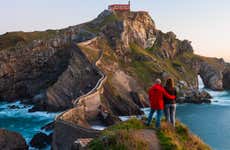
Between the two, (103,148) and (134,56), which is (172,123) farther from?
(134,56)

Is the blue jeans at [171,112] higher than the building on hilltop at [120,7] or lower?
lower

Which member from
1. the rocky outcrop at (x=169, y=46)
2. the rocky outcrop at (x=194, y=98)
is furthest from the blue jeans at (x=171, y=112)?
the rocky outcrop at (x=169, y=46)

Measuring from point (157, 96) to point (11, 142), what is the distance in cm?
3841

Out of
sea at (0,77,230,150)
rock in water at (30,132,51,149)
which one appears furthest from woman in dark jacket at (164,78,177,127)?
sea at (0,77,230,150)

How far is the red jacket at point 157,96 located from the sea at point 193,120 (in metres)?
43.7

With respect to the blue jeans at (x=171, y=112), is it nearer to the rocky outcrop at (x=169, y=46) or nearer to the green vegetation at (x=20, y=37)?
the green vegetation at (x=20, y=37)

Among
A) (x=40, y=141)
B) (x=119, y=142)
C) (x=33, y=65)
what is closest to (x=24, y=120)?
(x=40, y=141)

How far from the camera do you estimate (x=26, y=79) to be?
115312 mm

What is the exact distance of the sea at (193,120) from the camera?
6988 centimetres

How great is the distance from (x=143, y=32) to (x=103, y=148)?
413ft

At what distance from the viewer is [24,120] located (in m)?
84.6

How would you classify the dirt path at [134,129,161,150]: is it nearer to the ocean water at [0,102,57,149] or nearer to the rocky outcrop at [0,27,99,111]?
the ocean water at [0,102,57,149]

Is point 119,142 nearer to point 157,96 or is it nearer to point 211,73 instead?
point 157,96

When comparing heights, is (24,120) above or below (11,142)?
below
